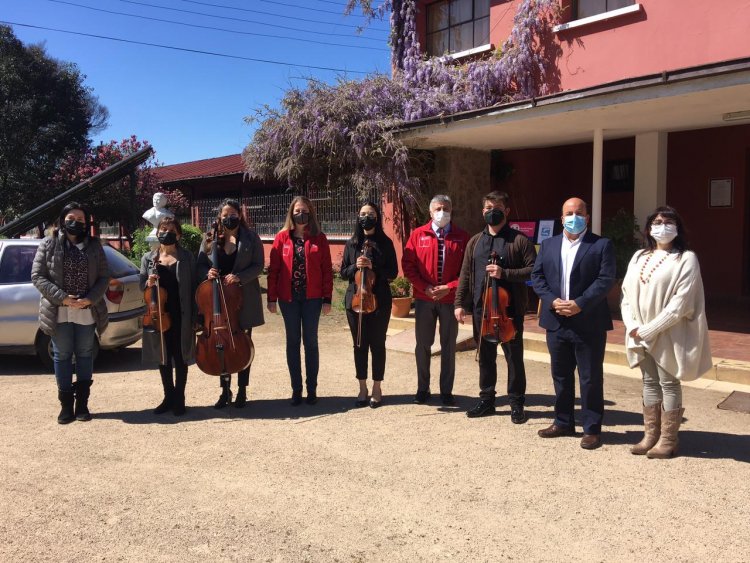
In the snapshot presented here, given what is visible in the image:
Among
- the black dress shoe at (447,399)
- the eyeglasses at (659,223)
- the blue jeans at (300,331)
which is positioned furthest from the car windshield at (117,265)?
the eyeglasses at (659,223)

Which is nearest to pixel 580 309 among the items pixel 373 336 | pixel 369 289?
pixel 369 289

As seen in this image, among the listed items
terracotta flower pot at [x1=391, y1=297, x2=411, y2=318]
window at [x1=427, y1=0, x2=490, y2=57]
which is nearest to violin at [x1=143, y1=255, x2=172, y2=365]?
terracotta flower pot at [x1=391, y1=297, x2=411, y2=318]

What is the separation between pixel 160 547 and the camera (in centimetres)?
318

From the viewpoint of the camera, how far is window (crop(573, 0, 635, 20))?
9.30 meters

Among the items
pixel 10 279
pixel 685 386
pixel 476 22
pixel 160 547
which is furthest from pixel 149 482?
pixel 476 22

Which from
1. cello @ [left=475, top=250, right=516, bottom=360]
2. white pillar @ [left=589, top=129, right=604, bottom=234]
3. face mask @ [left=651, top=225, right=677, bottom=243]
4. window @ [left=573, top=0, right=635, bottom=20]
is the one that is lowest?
cello @ [left=475, top=250, right=516, bottom=360]

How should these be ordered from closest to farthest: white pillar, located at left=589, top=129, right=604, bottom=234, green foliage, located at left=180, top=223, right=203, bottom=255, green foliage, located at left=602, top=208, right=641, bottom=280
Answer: white pillar, located at left=589, top=129, right=604, bottom=234, green foliage, located at left=602, top=208, right=641, bottom=280, green foliage, located at left=180, top=223, right=203, bottom=255

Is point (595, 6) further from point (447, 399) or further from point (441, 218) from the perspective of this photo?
point (447, 399)

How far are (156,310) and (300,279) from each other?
48.5 inches

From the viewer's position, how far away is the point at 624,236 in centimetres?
929

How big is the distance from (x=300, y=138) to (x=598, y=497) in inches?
348

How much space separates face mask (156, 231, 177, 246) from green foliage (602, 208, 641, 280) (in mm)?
6442

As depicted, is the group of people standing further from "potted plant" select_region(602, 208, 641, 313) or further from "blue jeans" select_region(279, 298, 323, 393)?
"potted plant" select_region(602, 208, 641, 313)

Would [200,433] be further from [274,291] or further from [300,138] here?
[300,138]
